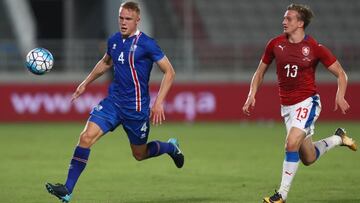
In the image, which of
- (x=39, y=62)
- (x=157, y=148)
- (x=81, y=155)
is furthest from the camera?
(x=157, y=148)

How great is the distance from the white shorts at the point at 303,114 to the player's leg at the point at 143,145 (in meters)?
1.65

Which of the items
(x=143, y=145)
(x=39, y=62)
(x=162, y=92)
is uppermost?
(x=39, y=62)

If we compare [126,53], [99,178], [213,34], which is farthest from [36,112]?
[126,53]

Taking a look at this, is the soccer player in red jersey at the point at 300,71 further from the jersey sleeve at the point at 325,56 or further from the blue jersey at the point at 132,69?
the blue jersey at the point at 132,69

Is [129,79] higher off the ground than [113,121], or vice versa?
[129,79]

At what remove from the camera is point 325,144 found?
10523mm

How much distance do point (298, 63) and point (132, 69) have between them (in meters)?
1.87

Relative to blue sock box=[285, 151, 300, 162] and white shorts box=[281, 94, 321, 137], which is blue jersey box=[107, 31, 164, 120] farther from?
blue sock box=[285, 151, 300, 162]

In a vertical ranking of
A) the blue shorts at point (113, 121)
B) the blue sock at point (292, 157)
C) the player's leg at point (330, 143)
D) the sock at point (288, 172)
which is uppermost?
the blue shorts at point (113, 121)

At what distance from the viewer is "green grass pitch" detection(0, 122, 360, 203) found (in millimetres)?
9859

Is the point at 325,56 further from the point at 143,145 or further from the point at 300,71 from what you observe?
the point at 143,145

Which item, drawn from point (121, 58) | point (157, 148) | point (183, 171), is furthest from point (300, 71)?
point (183, 171)

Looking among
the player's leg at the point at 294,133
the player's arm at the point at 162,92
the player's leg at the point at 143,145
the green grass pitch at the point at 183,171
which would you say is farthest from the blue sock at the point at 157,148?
the player's leg at the point at 294,133

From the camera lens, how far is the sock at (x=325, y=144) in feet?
33.7
